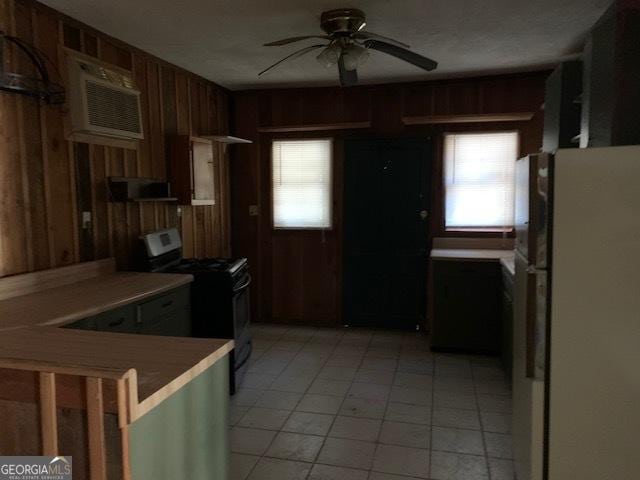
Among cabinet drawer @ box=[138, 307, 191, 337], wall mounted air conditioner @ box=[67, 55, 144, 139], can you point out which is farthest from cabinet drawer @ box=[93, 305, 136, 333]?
wall mounted air conditioner @ box=[67, 55, 144, 139]

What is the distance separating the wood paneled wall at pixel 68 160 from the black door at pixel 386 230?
5.42 feet

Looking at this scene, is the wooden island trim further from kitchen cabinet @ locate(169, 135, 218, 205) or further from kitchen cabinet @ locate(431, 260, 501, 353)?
kitchen cabinet @ locate(431, 260, 501, 353)

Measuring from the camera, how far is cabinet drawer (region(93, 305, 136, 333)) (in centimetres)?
233

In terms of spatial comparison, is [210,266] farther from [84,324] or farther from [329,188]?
[329,188]

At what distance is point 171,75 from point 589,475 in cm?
383

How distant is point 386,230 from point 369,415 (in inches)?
83.9

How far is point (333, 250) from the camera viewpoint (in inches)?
196

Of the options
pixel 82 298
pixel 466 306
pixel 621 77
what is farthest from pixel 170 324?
pixel 621 77

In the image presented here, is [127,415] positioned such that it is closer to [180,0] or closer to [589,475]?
[589,475]

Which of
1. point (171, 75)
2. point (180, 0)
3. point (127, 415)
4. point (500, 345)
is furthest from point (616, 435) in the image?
point (171, 75)

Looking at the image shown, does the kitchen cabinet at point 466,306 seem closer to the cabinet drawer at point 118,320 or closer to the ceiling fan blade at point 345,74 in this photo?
the ceiling fan blade at point 345,74

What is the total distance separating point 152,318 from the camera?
108 inches

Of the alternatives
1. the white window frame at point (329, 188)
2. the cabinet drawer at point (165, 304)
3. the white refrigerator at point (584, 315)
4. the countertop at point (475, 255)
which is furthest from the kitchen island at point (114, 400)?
the white window frame at point (329, 188)

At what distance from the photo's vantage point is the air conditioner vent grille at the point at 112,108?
2883 millimetres
